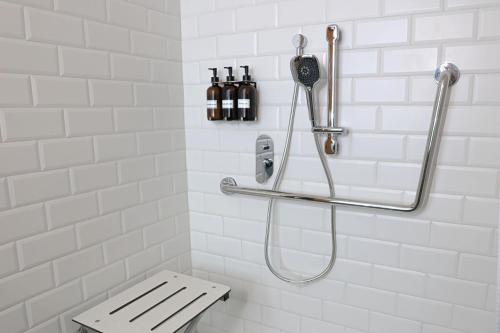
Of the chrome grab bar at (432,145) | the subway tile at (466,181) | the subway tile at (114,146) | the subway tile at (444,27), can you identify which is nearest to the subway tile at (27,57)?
the subway tile at (114,146)

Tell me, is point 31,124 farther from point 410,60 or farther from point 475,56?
point 475,56

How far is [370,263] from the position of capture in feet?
4.33

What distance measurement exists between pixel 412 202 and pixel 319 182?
32cm

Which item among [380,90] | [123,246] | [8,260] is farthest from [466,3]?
[8,260]

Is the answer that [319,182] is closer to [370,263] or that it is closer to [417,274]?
[370,263]

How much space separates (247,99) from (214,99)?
0.15m

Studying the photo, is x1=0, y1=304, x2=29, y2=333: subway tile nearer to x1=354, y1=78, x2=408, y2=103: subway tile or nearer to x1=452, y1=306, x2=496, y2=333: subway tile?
x1=354, y1=78, x2=408, y2=103: subway tile

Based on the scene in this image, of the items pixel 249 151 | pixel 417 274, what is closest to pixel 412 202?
pixel 417 274

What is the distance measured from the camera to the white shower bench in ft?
3.69

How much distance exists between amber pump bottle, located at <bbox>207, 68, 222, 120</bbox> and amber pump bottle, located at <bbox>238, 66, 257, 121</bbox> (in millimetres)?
94

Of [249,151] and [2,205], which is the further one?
[249,151]

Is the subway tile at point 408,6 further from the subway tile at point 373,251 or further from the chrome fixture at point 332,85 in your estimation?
the subway tile at point 373,251

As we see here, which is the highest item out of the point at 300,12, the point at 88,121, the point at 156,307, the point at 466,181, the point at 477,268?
the point at 300,12

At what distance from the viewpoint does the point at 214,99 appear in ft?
4.78
